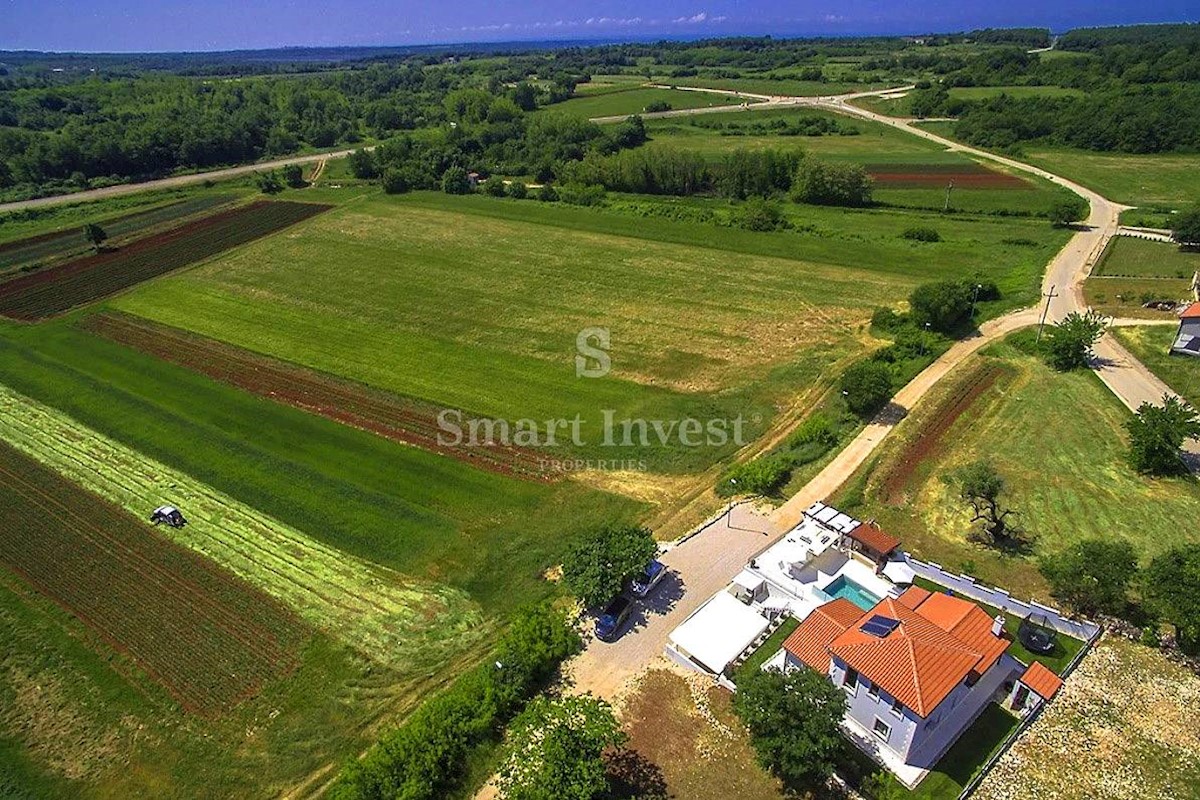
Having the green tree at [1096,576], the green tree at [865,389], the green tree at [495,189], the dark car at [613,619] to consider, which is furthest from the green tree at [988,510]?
the green tree at [495,189]

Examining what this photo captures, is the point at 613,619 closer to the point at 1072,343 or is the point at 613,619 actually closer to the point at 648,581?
the point at 648,581

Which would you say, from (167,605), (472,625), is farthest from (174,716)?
(472,625)

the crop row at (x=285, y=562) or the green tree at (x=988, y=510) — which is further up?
the green tree at (x=988, y=510)

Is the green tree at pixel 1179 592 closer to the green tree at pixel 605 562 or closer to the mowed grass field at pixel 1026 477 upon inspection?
the mowed grass field at pixel 1026 477

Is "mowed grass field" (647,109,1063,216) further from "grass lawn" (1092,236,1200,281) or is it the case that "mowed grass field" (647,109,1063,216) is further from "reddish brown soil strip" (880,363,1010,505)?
"reddish brown soil strip" (880,363,1010,505)

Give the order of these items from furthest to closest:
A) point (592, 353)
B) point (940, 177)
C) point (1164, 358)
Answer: point (940, 177), point (592, 353), point (1164, 358)

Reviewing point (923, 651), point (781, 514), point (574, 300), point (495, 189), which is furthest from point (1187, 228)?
point (495, 189)
